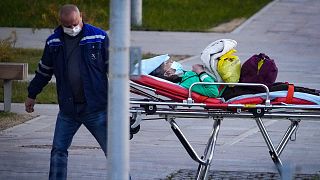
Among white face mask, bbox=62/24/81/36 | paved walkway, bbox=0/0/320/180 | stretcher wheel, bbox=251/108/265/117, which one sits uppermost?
white face mask, bbox=62/24/81/36

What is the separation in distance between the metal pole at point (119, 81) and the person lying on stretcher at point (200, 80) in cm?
309

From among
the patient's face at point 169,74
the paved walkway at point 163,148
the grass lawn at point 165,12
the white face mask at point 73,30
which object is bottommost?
the grass lawn at point 165,12

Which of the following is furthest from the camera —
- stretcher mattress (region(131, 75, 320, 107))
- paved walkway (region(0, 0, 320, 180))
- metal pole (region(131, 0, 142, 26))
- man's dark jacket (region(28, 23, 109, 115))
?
metal pole (region(131, 0, 142, 26))

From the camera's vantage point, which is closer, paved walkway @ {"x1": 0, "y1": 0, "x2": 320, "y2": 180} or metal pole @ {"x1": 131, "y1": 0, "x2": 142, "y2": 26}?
paved walkway @ {"x1": 0, "y1": 0, "x2": 320, "y2": 180}

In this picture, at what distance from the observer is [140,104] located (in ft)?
27.6

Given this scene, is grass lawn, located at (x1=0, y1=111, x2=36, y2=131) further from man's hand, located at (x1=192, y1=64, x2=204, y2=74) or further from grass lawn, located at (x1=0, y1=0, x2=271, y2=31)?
grass lawn, located at (x1=0, y1=0, x2=271, y2=31)

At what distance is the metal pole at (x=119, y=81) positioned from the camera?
5500mm

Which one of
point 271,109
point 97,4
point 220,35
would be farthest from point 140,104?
point 97,4

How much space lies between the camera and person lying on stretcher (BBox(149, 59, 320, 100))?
8594 millimetres

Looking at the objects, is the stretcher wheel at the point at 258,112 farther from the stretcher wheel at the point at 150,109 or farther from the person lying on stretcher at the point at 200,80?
the stretcher wheel at the point at 150,109

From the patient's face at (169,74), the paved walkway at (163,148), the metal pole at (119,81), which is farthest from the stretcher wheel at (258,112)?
the metal pole at (119,81)

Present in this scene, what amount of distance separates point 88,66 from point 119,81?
2.65 m

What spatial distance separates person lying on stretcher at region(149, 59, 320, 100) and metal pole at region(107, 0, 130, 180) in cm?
309

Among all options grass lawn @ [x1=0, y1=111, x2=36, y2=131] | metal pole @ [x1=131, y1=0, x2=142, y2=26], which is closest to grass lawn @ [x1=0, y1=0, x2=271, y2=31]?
metal pole @ [x1=131, y1=0, x2=142, y2=26]
